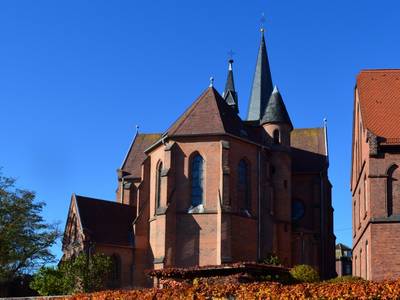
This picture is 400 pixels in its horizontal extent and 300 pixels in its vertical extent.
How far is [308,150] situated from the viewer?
63.5 meters

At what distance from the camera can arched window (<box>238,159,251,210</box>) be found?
4853 cm

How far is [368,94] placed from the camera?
1588 inches

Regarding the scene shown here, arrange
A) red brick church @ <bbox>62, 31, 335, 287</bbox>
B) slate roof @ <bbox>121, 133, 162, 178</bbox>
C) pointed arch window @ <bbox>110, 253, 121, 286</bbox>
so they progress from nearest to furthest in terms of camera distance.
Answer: red brick church @ <bbox>62, 31, 335, 287</bbox> → pointed arch window @ <bbox>110, 253, 121, 286</bbox> → slate roof @ <bbox>121, 133, 162, 178</bbox>

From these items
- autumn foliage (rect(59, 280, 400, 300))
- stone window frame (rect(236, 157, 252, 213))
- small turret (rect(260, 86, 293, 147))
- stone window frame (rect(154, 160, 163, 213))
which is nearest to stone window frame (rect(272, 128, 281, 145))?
small turret (rect(260, 86, 293, 147))

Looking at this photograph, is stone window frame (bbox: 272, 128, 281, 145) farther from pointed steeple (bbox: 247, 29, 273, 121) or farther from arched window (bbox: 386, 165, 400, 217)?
arched window (bbox: 386, 165, 400, 217)

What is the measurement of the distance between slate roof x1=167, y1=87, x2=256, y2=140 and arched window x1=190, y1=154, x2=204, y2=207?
1.92 m

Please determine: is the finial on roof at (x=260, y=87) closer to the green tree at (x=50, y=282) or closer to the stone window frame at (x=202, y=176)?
the stone window frame at (x=202, y=176)

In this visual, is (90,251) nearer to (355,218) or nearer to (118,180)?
(118,180)

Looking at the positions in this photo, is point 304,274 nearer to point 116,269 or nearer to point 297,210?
point 116,269

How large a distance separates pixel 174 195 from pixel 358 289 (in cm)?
2993

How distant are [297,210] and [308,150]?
6526mm

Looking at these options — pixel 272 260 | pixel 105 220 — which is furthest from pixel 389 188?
pixel 105 220

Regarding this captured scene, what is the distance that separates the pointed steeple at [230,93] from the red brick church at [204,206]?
545 inches

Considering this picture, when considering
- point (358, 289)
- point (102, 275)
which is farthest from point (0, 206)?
point (358, 289)
